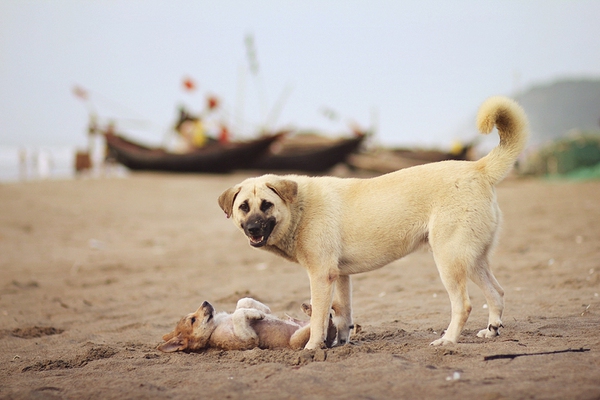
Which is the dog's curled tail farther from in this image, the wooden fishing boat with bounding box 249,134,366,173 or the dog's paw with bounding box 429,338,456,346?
the wooden fishing boat with bounding box 249,134,366,173

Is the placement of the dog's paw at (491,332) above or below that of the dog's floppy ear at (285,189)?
below

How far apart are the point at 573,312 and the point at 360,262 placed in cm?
201

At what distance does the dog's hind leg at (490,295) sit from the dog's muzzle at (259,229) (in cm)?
158

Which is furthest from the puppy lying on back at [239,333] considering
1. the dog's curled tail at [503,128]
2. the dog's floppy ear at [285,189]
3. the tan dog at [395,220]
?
the dog's curled tail at [503,128]

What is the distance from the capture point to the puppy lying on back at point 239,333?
4.48 metres

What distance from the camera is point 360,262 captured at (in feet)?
15.0

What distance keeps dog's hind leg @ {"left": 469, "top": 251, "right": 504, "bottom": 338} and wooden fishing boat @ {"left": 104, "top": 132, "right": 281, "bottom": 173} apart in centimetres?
2037

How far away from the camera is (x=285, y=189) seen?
4543mm

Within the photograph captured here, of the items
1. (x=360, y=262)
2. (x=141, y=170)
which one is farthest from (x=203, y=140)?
(x=360, y=262)

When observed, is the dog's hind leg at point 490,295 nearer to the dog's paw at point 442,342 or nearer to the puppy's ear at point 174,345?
the dog's paw at point 442,342

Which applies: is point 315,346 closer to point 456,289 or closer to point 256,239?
point 256,239

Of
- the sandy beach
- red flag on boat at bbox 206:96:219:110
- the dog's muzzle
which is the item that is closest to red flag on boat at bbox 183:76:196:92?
red flag on boat at bbox 206:96:219:110

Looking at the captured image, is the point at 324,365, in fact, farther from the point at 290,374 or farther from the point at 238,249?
the point at 238,249

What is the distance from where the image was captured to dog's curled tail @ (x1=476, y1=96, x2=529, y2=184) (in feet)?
14.5
